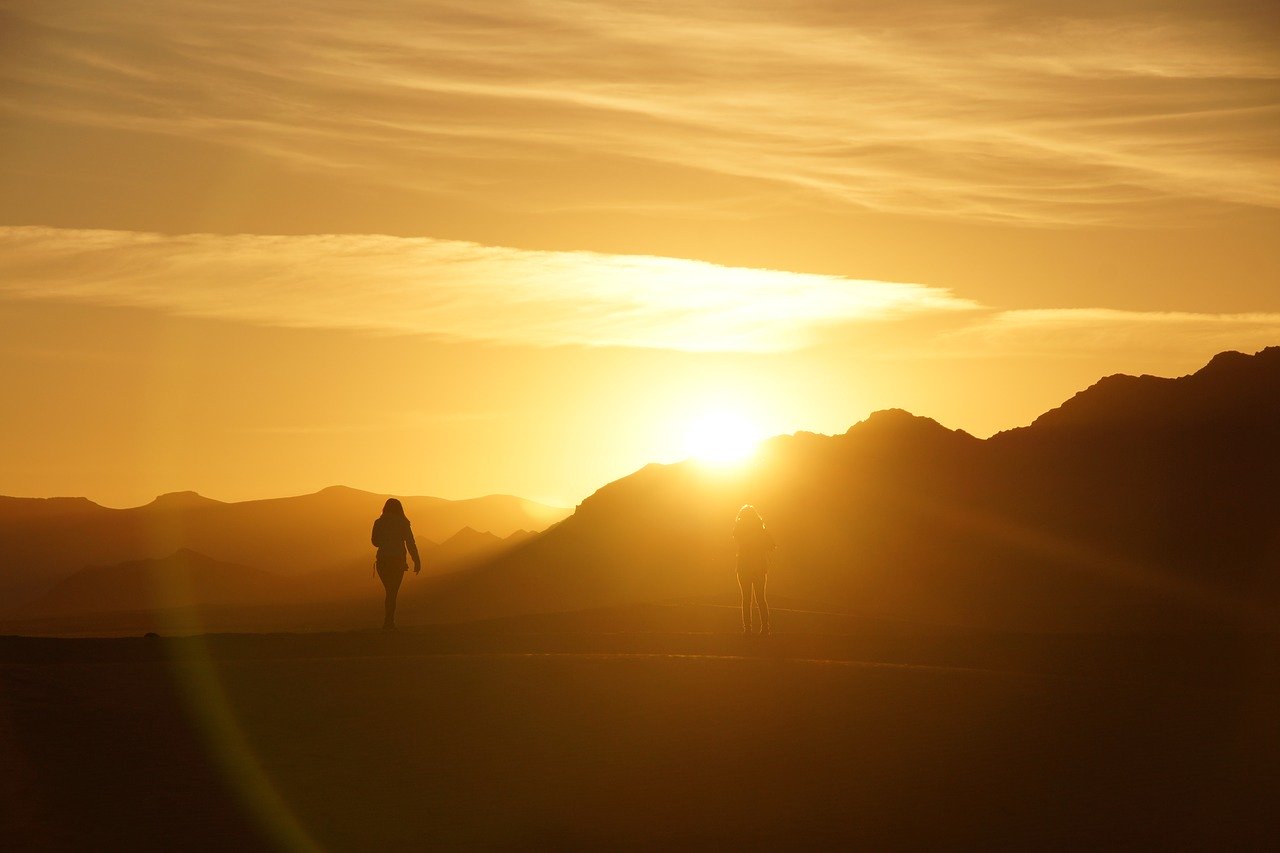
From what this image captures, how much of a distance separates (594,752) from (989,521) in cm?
6916

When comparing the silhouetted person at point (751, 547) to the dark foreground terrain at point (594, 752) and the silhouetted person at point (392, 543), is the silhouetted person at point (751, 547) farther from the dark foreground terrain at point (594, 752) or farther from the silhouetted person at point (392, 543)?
the silhouetted person at point (392, 543)

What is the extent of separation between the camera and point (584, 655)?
2183 cm

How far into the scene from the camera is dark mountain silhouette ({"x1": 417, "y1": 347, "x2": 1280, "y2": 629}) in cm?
7181

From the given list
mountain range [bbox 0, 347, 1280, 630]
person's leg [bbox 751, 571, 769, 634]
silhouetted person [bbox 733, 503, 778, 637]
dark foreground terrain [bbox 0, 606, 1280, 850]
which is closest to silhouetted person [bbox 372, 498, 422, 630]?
dark foreground terrain [bbox 0, 606, 1280, 850]

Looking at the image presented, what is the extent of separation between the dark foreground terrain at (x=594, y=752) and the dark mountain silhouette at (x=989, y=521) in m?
44.7

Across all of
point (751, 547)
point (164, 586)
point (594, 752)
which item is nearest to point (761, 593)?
point (751, 547)

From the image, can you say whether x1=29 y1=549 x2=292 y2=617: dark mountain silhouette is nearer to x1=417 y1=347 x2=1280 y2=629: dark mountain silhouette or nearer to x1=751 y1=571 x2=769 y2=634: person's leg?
x1=417 y1=347 x2=1280 y2=629: dark mountain silhouette

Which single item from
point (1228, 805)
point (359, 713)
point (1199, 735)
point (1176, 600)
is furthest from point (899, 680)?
point (1176, 600)

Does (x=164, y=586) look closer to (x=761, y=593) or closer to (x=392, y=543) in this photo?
(x=392, y=543)

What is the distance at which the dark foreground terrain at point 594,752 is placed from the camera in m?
13.6

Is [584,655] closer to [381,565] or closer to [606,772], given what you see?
[381,565]

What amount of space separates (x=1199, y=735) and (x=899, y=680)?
4.13 meters

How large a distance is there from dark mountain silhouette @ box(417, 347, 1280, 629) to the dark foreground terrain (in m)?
44.7

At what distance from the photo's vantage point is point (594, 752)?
1620cm
